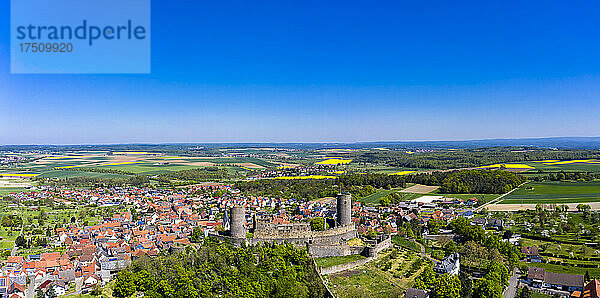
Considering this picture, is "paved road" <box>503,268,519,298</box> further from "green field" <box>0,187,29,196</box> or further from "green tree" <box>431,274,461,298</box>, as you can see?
"green field" <box>0,187,29,196</box>

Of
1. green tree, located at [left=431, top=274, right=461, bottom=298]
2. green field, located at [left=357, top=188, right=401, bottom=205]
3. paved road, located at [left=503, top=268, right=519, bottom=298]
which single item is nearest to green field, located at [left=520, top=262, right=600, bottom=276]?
paved road, located at [left=503, top=268, right=519, bottom=298]

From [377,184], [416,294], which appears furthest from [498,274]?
[377,184]

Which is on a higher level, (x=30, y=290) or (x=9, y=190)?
(x=9, y=190)

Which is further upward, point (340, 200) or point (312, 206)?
point (340, 200)

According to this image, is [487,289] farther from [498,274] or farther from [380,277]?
[380,277]

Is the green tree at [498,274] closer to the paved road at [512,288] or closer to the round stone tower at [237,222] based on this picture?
the paved road at [512,288]

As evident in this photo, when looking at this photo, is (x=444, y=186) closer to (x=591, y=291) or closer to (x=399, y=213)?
(x=399, y=213)

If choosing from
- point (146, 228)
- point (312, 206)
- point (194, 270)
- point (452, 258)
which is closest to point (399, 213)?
point (312, 206)
